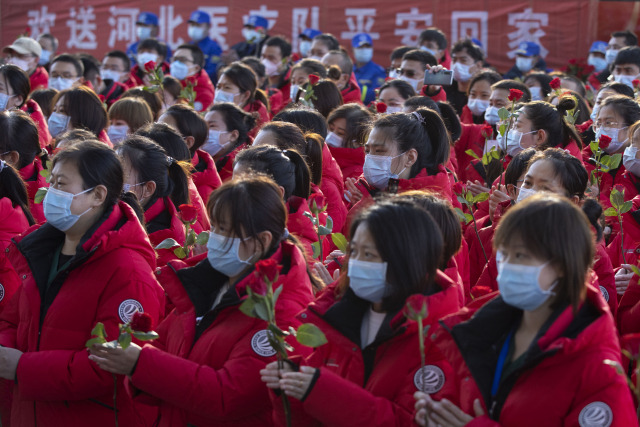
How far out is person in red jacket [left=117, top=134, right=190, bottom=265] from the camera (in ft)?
13.0

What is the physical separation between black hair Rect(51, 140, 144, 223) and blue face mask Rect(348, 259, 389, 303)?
1098 millimetres

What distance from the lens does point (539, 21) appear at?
12.9 meters

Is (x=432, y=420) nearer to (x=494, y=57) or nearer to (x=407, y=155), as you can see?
(x=407, y=155)

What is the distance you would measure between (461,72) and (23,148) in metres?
5.32

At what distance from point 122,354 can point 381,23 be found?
11470 millimetres

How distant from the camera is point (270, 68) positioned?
10805 mm

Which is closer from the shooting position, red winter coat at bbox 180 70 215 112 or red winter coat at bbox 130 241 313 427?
red winter coat at bbox 130 241 313 427

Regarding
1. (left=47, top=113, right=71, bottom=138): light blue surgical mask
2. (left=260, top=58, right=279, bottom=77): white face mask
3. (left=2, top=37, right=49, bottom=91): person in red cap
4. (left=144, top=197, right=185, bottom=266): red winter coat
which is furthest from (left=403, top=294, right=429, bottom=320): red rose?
(left=260, top=58, right=279, bottom=77): white face mask

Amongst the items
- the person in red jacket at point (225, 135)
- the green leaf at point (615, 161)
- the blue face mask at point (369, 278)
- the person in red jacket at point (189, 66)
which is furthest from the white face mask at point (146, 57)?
the blue face mask at point (369, 278)

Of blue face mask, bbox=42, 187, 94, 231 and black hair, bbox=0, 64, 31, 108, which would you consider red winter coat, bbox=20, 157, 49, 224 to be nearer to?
blue face mask, bbox=42, 187, 94, 231

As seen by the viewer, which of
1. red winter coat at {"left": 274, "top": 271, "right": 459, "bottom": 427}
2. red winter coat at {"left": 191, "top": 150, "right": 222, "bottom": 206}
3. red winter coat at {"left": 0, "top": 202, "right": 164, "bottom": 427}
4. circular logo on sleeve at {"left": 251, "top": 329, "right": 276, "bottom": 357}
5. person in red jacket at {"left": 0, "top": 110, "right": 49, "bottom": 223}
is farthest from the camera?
red winter coat at {"left": 191, "top": 150, "right": 222, "bottom": 206}

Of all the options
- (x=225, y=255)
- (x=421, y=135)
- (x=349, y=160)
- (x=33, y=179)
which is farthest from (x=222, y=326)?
(x=349, y=160)

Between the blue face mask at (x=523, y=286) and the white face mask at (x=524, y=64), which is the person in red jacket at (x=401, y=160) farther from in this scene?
the white face mask at (x=524, y=64)

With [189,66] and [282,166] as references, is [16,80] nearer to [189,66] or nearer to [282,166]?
[189,66]
